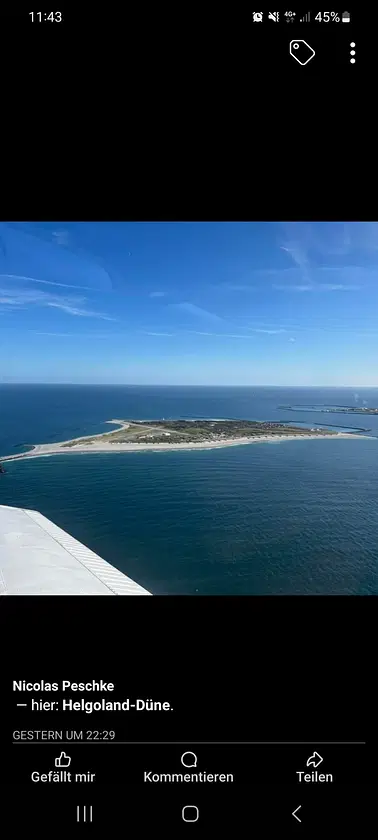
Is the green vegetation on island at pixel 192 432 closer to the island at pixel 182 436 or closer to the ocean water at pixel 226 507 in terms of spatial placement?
the island at pixel 182 436
